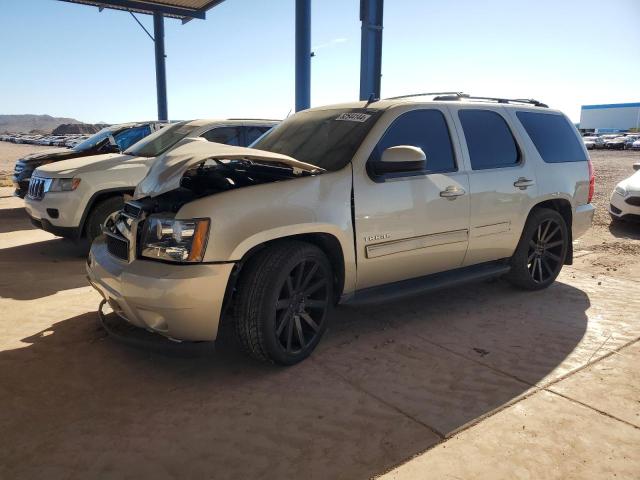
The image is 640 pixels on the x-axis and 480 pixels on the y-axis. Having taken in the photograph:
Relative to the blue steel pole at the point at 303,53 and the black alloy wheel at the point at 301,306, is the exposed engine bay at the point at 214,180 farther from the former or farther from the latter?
the blue steel pole at the point at 303,53

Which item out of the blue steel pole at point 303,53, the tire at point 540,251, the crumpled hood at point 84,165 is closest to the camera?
the tire at point 540,251

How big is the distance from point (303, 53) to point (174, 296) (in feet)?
32.9

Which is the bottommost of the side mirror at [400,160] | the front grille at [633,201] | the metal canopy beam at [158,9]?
the front grille at [633,201]

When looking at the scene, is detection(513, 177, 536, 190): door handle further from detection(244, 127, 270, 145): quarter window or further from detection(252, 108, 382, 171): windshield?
detection(244, 127, 270, 145): quarter window

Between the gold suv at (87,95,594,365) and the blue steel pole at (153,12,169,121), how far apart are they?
58.9ft

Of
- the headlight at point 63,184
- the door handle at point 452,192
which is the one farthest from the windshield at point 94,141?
the door handle at point 452,192

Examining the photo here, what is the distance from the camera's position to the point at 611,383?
3.28m

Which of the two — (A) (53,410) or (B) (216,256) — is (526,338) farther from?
(A) (53,410)

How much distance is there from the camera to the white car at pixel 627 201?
815 cm

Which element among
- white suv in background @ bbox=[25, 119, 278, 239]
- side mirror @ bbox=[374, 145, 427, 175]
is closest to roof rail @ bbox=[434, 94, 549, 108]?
side mirror @ bbox=[374, 145, 427, 175]

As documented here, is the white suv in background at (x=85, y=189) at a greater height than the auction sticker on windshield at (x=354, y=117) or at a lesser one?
lesser

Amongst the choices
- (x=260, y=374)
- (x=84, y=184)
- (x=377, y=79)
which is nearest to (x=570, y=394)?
(x=260, y=374)

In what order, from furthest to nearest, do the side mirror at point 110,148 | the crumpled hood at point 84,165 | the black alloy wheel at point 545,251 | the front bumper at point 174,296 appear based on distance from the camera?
the side mirror at point 110,148
the crumpled hood at point 84,165
the black alloy wheel at point 545,251
the front bumper at point 174,296

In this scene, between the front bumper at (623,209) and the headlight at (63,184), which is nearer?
the headlight at (63,184)
